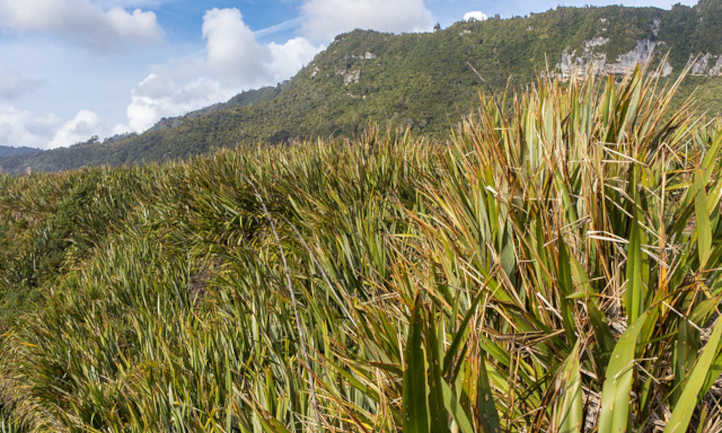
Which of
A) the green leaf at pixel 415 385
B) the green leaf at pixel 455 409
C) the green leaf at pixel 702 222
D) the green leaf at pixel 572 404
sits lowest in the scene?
the green leaf at pixel 572 404

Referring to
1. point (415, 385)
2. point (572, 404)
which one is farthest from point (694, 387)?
point (415, 385)

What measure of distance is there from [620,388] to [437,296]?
2.19ft

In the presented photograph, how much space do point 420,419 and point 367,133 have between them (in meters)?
5.14

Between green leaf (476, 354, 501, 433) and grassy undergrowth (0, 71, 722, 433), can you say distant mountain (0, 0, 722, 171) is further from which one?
green leaf (476, 354, 501, 433)

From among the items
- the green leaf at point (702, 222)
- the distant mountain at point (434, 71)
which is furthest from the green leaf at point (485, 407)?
the distant mountain at point (434, 71)

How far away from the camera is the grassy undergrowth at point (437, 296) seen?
43.4 inches

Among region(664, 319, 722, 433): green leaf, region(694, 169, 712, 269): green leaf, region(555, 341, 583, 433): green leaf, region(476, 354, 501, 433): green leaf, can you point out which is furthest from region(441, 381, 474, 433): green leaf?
region(694, 169, 712, 269): green leaf

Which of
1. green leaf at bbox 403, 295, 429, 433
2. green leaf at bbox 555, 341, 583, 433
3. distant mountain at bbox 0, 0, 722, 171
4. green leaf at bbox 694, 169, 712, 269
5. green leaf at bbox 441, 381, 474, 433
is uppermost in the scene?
distant mountain at bbox 0, 0, 722, 171

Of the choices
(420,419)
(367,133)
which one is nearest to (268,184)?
(367,133)

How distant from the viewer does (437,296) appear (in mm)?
1518

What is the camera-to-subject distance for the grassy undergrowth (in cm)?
110

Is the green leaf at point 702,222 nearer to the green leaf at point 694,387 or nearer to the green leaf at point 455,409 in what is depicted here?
the green leaf at point 694,387

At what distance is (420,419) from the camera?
34.7 inches

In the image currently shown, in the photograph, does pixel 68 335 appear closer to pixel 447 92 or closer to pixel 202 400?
pixel 202 400
